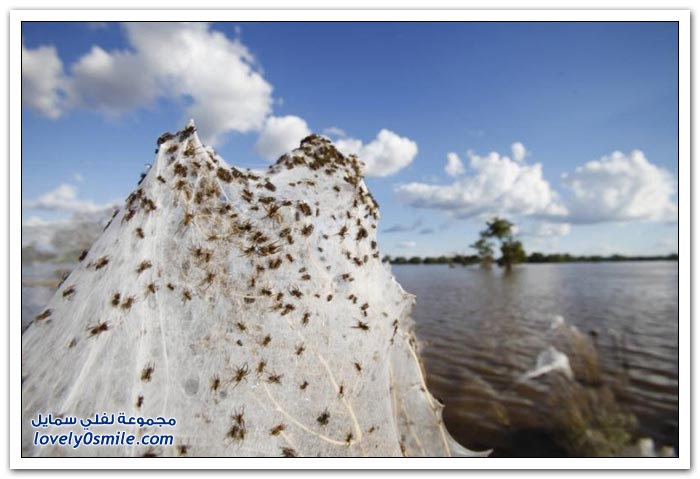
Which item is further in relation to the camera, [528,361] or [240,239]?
[528,361]

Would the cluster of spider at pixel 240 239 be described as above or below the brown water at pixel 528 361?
above

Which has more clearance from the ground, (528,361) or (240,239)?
(240,239)

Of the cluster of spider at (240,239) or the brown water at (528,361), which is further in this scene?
the brown water at (528,361)

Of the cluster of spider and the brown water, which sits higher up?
the cluster of spider

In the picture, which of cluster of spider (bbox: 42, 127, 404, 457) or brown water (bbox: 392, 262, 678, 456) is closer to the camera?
cluster of spider (bbox: 42, 127, 404, 457)

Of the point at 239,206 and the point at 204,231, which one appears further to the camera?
the point at 239,206

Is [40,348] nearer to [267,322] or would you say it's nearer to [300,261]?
[267,322]
